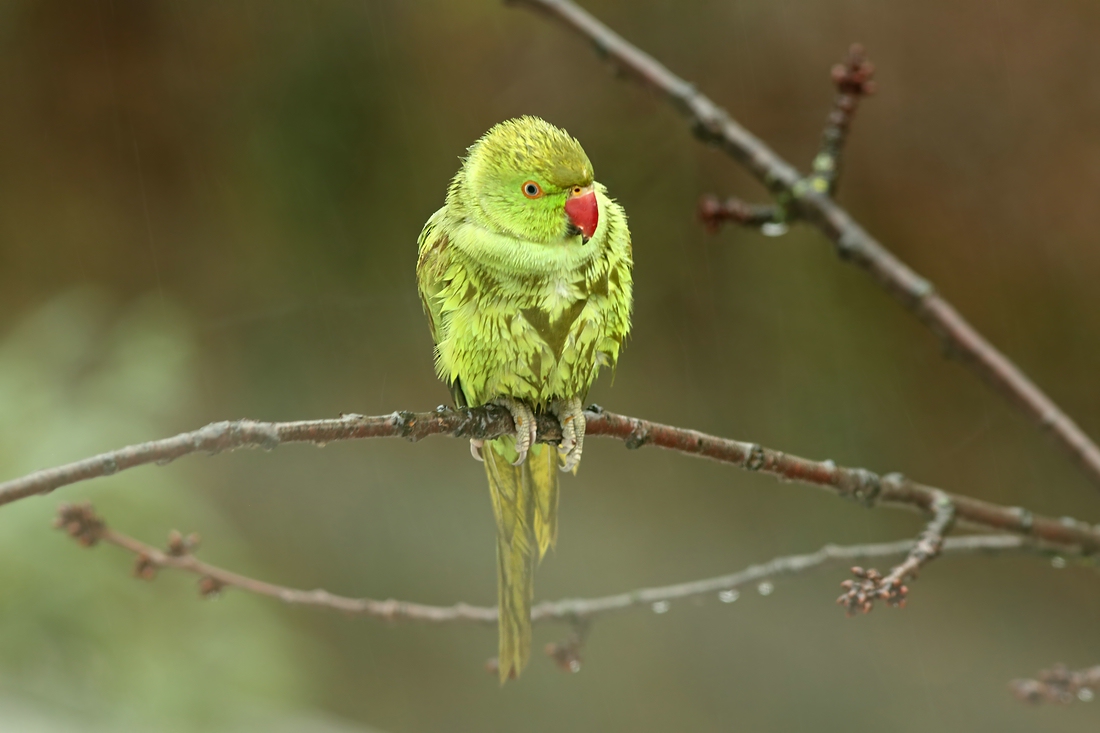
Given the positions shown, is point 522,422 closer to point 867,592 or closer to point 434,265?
point 434,265

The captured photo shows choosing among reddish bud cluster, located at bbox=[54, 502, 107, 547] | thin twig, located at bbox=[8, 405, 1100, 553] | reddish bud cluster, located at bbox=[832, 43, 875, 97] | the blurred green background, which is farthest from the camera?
the blurred green background

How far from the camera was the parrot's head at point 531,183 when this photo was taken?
0.42 meters

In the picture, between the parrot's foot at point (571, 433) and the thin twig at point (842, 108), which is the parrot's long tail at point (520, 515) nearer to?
the parrot's foot at point (571, 433)

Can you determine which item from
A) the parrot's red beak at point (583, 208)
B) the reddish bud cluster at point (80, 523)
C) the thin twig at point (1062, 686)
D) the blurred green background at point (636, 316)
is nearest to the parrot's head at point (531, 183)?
the parrot's red beak at point (583, 208)

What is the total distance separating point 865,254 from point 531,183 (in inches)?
21.0

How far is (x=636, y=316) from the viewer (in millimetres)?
1675

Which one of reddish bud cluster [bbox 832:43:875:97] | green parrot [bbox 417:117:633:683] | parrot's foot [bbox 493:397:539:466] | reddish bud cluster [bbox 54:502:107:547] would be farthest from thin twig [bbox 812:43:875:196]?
reddish bud cluster [bbox 54:502:107:547]

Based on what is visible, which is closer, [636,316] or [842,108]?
[842,108]

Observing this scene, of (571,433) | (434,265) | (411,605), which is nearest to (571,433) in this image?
(571,433)

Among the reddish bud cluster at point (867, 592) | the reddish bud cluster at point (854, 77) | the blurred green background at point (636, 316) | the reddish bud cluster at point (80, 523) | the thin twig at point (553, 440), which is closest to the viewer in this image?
the thin twig at point (553, 440)

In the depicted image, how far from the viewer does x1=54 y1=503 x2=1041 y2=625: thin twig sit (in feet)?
2.03

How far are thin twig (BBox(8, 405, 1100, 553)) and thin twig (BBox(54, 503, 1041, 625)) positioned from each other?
1.9 inches

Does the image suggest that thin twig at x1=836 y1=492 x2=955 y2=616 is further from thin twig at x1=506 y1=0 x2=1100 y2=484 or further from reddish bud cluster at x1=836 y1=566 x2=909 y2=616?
thin twig at x1=506 y1=0 x2=1100 y2=484

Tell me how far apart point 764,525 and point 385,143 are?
107 cm
